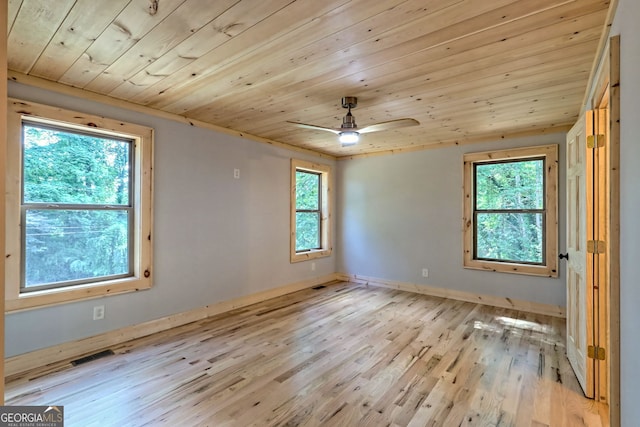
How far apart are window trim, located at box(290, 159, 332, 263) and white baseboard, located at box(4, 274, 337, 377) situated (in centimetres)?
103

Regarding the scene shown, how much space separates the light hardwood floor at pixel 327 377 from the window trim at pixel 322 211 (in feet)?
5.24

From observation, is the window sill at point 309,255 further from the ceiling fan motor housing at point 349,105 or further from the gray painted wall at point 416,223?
the ceiling fan motor housing at point 349,105

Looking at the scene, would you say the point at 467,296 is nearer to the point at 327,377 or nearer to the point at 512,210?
the point at 512,210

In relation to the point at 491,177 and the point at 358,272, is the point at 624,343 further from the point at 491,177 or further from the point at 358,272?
the point at 358,272

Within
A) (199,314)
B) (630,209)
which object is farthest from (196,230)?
(630,209)

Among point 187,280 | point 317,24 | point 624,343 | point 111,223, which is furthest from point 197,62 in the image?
point 624,343

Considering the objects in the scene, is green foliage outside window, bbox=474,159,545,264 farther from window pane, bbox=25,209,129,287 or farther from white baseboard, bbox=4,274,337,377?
window pane, bbox=25,209,129,287

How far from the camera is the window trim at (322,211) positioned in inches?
197

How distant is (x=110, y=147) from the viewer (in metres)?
3.08

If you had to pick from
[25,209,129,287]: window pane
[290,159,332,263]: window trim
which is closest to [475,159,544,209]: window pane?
[290,159,332,263]: window trim

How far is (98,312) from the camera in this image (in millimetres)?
2906

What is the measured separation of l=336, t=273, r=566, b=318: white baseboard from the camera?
13.0 feet

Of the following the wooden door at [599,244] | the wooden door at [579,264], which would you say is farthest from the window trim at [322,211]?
the wooden door at [599,244]

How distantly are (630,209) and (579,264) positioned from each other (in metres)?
1.44
